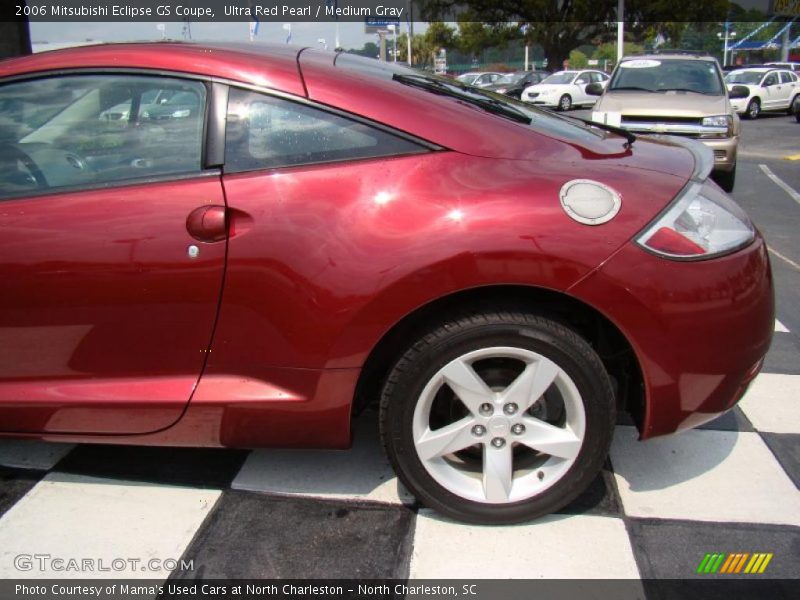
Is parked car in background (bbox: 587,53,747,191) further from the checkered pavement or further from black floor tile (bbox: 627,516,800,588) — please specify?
black floor tile (bbox: 627,516,800,588)

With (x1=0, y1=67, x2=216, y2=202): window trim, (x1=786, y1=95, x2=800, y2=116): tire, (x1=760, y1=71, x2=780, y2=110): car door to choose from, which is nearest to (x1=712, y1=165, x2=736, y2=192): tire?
(x1=0, y1=67, x2=216, y2=202): window trim

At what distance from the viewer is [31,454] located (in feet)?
8.99

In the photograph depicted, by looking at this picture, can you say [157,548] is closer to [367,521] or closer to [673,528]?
[367,521]

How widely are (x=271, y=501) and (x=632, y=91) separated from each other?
8.35 metres

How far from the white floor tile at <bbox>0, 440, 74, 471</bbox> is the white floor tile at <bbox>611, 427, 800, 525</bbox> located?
7.05 ft

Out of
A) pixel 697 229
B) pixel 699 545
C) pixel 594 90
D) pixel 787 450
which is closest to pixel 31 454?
pixel 699 545

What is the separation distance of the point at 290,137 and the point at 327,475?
48.6 inches

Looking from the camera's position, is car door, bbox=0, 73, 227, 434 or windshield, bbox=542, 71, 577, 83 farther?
windshield, bbox=542, 71, 577, 83

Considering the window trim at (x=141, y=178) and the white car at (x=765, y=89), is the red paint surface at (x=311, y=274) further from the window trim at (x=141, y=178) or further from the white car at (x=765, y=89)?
the white car at (x=765, y=89)

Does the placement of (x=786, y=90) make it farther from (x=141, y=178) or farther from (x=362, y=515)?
(x=141, y=178)

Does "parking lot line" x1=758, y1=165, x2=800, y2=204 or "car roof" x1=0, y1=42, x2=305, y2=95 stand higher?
"car roof" x1=0, y1=42, x2=305, y2=95

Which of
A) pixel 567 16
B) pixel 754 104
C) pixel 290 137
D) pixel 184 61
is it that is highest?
pixel 567 16

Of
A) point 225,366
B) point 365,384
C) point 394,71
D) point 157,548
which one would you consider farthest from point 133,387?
point 394,71

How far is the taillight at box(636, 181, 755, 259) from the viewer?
80.4 inches
